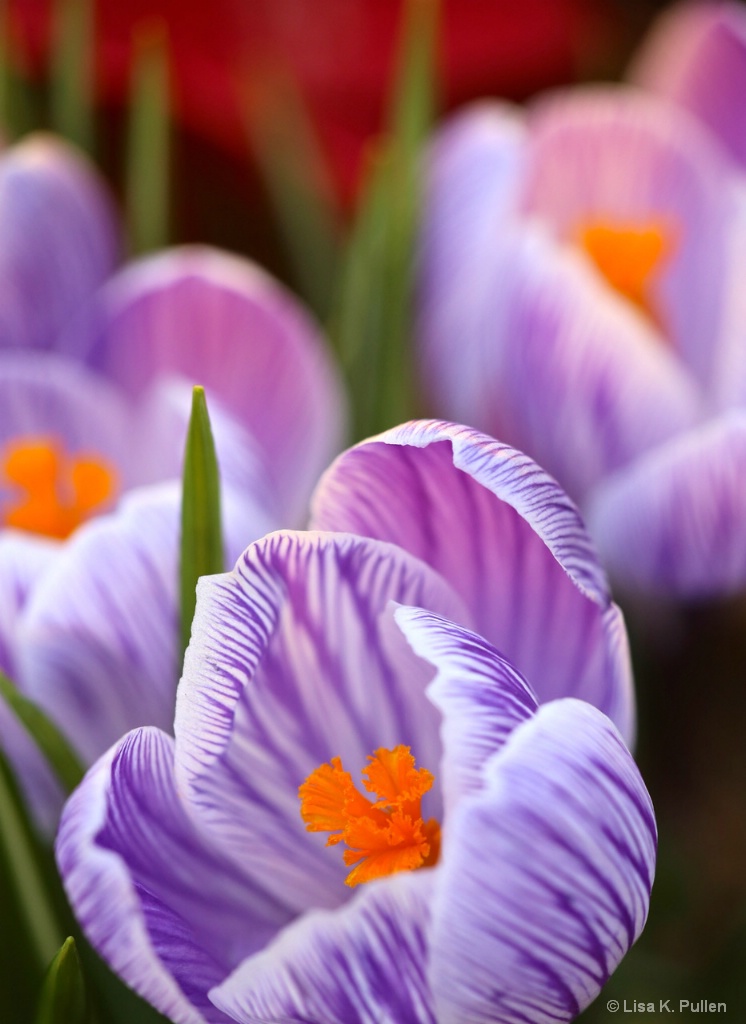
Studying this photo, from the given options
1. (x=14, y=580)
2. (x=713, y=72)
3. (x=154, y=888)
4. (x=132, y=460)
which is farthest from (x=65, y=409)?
(x=713, y=72)

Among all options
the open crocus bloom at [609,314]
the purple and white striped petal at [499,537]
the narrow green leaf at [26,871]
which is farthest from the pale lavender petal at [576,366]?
the narrow green leaf at [26,871]

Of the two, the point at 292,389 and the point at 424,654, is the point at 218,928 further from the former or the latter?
the point at 292,389

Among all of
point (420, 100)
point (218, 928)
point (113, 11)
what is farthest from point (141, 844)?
point (113, 11)

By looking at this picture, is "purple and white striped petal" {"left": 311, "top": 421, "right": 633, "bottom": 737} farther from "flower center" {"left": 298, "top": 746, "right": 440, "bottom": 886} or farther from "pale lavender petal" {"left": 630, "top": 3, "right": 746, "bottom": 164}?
"pale lavender petal" {"left": 630, "top": 3, "right": 746, "bottom": 164}

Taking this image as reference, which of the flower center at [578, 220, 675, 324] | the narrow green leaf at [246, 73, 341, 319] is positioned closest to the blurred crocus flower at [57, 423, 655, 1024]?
the flower center at [578, 220, 675, 324]

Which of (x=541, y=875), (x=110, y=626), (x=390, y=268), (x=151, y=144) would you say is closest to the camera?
(x=541, y=875)

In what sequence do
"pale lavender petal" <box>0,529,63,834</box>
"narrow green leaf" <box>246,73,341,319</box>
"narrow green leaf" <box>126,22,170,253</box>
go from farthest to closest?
1. "narrow green leaf" <box>246,73,341,319</box>
2. "narrow green leaf" <box>126,22,170,253</box>
3. "pale lavender petal" <box>0,529,63,834</box>

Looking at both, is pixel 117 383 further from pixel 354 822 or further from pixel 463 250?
pixel 354 822
